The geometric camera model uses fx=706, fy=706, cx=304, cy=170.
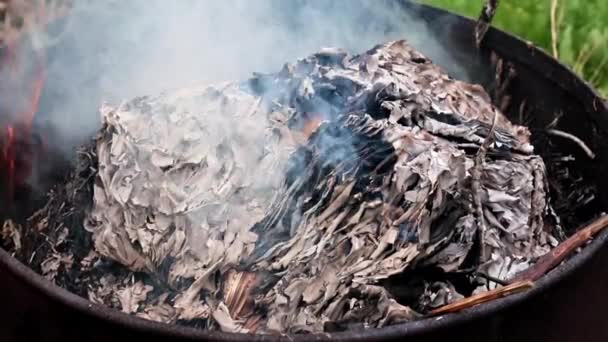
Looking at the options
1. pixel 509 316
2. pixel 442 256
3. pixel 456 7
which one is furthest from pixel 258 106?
pixel 456 7

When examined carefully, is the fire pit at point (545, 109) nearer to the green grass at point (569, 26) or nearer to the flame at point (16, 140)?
the flame at point (16, 140)

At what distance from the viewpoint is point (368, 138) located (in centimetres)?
133

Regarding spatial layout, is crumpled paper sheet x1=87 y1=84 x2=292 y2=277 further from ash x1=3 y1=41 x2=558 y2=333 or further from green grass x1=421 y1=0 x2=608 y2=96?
green grass x1=421 y1=0 x2=608 y2=96

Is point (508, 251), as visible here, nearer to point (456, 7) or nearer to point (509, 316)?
point (509, 316)

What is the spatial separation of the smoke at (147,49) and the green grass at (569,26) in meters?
1.02

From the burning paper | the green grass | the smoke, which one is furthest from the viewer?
the green grass

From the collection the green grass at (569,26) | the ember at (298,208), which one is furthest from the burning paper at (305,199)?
the green grass at (569,26)

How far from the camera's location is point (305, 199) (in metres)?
1.30

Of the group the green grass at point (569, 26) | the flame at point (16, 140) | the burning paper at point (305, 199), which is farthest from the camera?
the green grass at point (569, 26)

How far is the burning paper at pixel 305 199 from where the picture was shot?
4.00 feet

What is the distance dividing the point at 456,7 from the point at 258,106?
4.83ft

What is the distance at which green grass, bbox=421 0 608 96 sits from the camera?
2.55m

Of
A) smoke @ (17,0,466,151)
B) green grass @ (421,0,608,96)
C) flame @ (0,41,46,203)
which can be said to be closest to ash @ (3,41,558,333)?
flame @ (0,41,46,203)

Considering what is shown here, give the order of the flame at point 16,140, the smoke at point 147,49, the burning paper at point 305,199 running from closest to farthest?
the burning paper at point 305,199, the flame at point 16,140, the smoke at point 147,49
